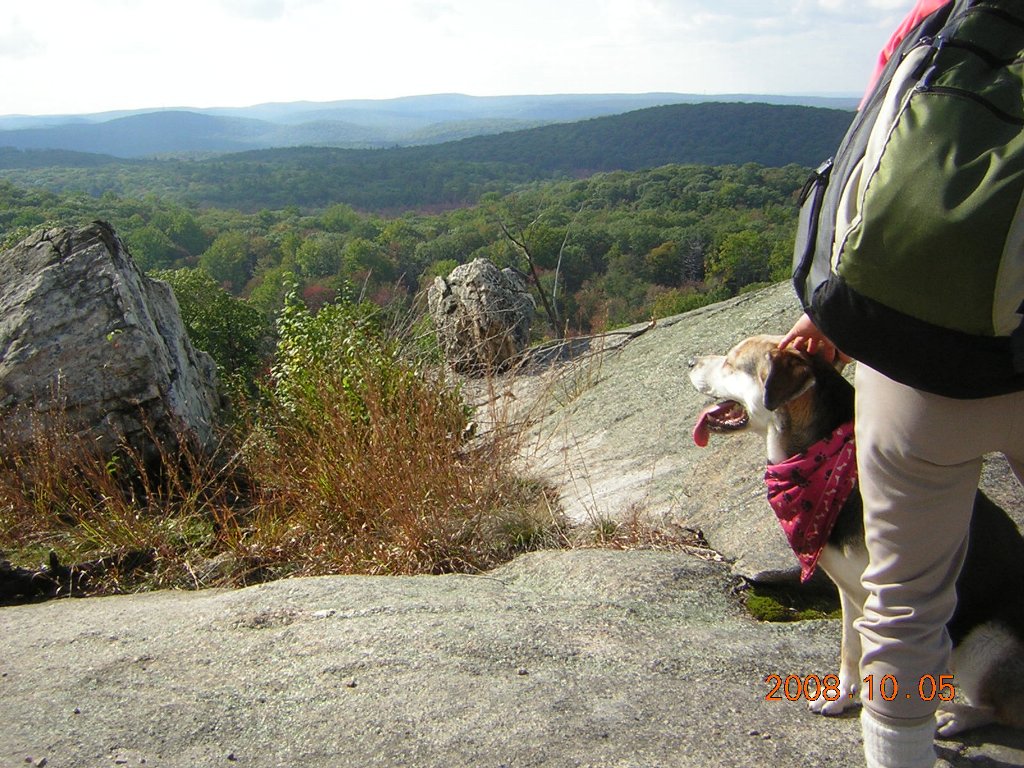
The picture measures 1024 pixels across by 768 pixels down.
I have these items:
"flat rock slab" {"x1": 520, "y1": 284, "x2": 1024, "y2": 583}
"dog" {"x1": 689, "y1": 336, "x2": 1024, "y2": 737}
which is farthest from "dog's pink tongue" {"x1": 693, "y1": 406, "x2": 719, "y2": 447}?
"dog" {"x1": 689, "y1": 336, "x2": 1024, "y2": 737}

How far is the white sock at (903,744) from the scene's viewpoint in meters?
2.03

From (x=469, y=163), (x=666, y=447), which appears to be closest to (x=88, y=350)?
(x=666, y=447)

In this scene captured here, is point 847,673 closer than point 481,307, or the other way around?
point 847,673

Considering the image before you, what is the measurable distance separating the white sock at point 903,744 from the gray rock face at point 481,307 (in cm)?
652

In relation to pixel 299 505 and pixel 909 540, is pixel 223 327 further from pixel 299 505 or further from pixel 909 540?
pixel 909 540

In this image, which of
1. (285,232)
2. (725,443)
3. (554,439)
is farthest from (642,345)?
(285,232)

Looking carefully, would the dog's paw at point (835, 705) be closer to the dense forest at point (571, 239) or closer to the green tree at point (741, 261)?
the dense forest at point (571, 239)

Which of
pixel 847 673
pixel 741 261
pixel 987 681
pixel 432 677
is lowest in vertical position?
pixel 741 261

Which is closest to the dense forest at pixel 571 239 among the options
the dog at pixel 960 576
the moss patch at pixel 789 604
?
the moss patch at pixel 789 604

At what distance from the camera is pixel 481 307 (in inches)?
374

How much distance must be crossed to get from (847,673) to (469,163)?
421ft

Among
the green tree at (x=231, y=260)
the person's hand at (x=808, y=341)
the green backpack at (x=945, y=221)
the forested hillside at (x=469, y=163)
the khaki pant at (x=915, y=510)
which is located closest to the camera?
the green backpack at (x=945, y=221)

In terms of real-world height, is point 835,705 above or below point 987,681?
below

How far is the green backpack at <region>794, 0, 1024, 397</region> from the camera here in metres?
1.58
